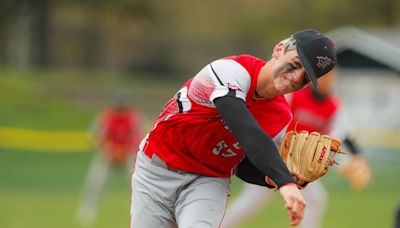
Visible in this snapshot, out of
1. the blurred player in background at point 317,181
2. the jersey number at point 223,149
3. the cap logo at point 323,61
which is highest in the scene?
the cap logo at point 323,61

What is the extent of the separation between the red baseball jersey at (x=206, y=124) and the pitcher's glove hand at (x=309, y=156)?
0.96 ft

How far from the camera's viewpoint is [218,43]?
4581cm

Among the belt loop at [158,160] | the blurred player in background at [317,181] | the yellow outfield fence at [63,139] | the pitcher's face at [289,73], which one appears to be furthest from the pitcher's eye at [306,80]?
the yellow outfield fence at [63,139]

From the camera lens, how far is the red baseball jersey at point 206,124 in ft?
15.7

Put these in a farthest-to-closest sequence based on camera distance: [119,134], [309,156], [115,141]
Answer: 1. [119,134]
2. [115,141]
3. [309,156]

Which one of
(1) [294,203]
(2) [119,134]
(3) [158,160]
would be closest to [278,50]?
(1) [294,203]

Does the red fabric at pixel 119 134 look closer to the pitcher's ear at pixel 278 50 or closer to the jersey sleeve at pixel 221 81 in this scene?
the jersey sleeve at pixel 221 81

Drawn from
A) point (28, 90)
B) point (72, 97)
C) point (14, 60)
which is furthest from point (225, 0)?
point (28, 90)

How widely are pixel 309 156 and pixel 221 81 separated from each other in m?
0.66

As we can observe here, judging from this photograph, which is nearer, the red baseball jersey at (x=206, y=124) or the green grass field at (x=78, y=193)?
the red baseball jersey at (x=206, y=124)

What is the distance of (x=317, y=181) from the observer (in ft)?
29.6

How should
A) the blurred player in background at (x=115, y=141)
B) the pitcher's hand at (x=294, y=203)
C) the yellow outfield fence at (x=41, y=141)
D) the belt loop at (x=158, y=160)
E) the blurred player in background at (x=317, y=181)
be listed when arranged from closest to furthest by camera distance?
the pitcher's hand at (x=294, y=203), the belt loop at (x=158, y=160), the blurred player in background at (x=317, y=181), the blurred player in background at (x=115, y=141), the yellow outfield fence at (x=41, y=141)

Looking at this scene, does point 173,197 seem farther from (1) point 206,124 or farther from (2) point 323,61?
(2) point 323,61

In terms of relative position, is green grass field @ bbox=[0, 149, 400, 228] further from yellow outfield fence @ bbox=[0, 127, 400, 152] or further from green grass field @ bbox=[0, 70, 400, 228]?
yellow outfield fence @ bbox=[0, 127, 400, 152]
